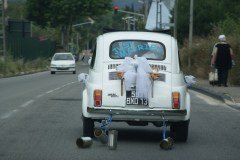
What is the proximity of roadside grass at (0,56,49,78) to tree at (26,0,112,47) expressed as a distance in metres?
18.1

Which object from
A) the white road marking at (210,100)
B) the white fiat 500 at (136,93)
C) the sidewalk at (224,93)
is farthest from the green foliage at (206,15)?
the white fiat 500 at (136,93)

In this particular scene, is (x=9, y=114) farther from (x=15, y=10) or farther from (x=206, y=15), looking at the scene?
(x=15, y=10)

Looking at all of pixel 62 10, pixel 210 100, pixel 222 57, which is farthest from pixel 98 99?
pixel 62 10

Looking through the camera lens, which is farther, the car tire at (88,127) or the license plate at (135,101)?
the car tire at (88,127)

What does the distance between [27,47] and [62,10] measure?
1994 cm

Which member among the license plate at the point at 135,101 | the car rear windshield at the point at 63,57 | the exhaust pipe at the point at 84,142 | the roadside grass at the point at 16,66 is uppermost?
the license plate at the point at 135,101

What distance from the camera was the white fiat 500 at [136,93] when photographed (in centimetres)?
1270

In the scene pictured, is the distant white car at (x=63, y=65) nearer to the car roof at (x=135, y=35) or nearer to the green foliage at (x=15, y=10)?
the car roof at (x=135, y=35)

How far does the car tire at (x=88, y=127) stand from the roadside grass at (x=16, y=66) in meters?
36.7

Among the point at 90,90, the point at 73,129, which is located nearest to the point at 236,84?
the point at 73,129

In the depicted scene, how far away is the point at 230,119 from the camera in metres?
18.2

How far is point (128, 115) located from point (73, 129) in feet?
8.58

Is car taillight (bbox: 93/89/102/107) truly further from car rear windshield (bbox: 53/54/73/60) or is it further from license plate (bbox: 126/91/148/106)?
car rear windshield (bbox: 53/54/73/60)

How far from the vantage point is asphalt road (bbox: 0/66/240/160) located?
1162cm
